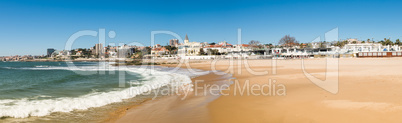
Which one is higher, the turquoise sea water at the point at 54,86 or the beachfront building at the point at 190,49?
the beachfront building at the point at 190,49

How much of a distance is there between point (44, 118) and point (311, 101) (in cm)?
719

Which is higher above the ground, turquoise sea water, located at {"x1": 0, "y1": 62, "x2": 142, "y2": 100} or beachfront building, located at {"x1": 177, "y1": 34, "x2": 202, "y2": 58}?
beachfront building, located at {"x1": 177, "y1": 34, "x2": 202, "y2": 58}

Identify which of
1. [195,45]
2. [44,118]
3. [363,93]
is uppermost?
[195,45]

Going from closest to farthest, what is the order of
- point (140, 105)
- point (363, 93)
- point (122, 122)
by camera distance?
1. point (122, 122)
2. point (363, 93)
3. point (140, 105)

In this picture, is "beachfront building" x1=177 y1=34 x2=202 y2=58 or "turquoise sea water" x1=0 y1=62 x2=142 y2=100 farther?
"beachfront building" x1=177 y1=34 x2=202 y2=58

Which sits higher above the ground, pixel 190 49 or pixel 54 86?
pixel 190 49

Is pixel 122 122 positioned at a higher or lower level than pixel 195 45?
lower

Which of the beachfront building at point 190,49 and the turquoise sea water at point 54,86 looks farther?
the beachfront building at point 190,49

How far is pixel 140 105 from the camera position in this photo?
7.06 meters

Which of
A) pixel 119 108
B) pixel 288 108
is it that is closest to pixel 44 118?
pixel 119 108

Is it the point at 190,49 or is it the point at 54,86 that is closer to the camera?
the point at 54,86

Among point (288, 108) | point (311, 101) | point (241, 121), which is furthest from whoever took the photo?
point (311, 101)

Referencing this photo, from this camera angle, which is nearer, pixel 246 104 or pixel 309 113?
pixel 309 113

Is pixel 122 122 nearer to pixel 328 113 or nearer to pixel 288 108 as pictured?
pixel 288 108
